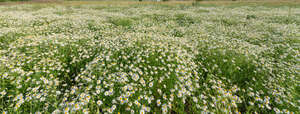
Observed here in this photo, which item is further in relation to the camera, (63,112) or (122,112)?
(122,112)

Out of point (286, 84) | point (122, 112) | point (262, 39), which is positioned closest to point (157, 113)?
point (122, 112)

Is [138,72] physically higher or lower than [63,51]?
lower

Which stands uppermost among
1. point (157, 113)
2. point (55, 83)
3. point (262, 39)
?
point (262, 39)

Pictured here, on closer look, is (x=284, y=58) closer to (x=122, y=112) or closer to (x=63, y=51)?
(x=122, y=112)

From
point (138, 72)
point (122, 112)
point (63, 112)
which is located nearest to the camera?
point (63, 112)

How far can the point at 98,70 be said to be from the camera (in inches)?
131

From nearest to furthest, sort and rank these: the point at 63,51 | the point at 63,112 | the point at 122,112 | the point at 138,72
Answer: the point at 63,112 → the point at 122,112 → the point at 138,72 → the point at 63,51

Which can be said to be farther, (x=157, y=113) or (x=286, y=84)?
(x=286, y=84)

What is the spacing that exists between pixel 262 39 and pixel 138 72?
7.52 metres

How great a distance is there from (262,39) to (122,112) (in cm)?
830

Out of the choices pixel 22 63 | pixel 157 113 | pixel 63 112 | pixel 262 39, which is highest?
pixel 262 39

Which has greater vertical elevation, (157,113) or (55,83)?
(55,83)

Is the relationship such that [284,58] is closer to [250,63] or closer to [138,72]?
[250,63]

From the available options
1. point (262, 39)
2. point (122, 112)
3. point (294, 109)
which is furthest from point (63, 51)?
point (262, 39)
